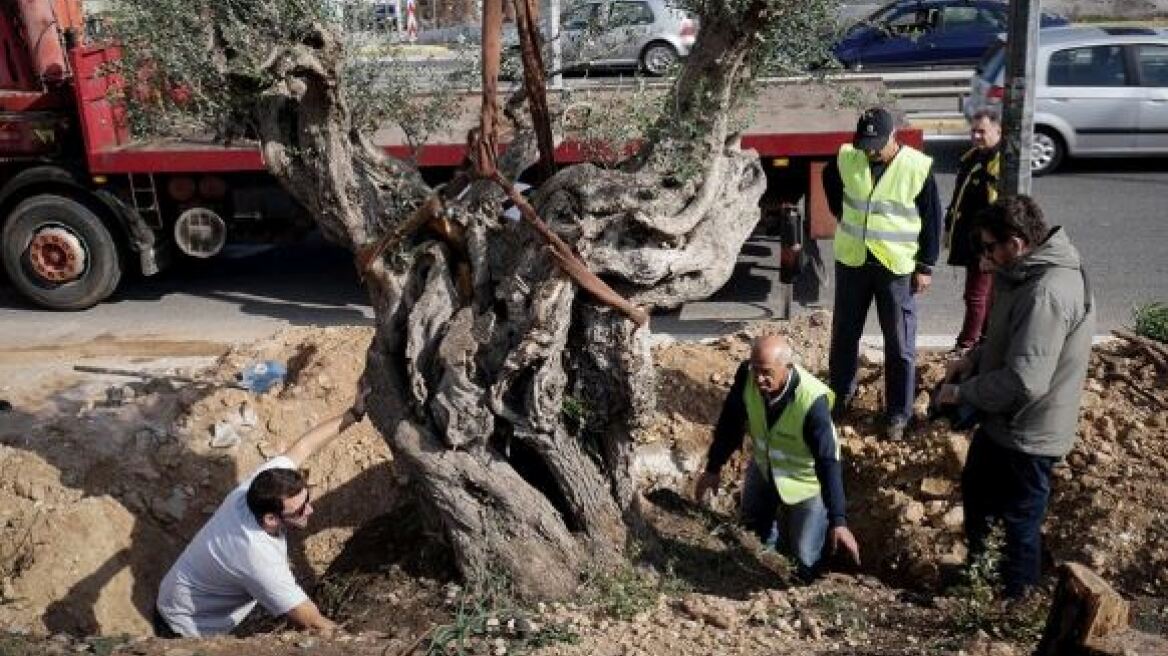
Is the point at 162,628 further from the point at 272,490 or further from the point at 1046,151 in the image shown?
the point at 1046,151

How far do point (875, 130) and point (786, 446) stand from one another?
177cm

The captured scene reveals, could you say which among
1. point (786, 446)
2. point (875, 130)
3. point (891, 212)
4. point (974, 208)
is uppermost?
point (875, 130)

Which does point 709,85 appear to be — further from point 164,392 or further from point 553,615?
point 164,392

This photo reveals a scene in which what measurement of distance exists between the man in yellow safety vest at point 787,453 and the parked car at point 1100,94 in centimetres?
937

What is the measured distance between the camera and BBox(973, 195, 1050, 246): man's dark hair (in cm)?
494

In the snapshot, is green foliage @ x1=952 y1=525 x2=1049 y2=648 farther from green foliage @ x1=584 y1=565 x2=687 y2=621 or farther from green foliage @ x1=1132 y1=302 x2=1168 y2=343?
green foliage @ x1=1132 y1=302 x2=1168 y2=343

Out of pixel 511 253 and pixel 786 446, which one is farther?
pixel 786 446

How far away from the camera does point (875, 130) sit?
6.39 metres

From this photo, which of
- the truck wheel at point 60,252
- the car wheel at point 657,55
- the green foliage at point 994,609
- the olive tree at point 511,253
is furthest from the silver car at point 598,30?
the truck wheel at point 60,252

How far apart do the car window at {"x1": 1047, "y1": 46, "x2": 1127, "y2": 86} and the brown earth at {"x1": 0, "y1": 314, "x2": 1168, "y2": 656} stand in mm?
7693

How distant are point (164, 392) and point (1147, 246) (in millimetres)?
8601

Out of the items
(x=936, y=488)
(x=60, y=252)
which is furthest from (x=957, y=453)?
(x=60, y=252)

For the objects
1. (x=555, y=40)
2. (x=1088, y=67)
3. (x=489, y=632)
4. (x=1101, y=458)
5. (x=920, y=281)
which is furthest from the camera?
(x=1088, y=67)

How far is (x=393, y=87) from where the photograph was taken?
6.22 m
